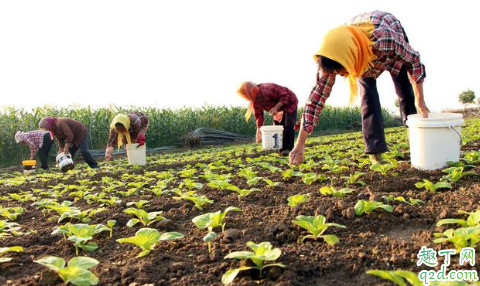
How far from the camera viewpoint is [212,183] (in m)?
3.31

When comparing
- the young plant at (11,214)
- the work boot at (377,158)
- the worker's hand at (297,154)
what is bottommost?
the young plant at (11,214)

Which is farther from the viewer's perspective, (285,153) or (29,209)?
(285,153)

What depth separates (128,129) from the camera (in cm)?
746

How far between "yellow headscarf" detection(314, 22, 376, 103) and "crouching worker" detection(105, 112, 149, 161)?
→ 481 cm

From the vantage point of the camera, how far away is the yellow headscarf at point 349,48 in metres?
2.95

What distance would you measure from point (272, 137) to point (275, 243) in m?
5.64

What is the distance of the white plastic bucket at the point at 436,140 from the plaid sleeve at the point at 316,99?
2.57 feet

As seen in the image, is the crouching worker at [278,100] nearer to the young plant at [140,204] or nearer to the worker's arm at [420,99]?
the worker's arm at [420,99]

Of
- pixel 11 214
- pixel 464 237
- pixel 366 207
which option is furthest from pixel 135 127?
pixel 464 237

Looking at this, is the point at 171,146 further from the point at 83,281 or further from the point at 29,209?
the point at 83,281

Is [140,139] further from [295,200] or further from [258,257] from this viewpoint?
[258,257]

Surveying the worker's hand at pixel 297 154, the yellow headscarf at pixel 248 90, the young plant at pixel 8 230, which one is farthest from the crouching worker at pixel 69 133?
the worker's hand at pixel 297 154

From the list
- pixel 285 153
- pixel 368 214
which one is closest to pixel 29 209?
pixel 368 214

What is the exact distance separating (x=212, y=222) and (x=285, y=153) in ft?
13.9
